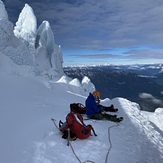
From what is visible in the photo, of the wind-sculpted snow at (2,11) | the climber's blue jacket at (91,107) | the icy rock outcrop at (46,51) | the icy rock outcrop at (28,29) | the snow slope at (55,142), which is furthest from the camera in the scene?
the icy rock outcrop at (46,51)

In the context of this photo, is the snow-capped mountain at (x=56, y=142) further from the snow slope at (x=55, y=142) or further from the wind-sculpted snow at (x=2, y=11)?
the wind-sculpted snow at (x=2, y=11)

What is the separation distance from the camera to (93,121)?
7.04 meters

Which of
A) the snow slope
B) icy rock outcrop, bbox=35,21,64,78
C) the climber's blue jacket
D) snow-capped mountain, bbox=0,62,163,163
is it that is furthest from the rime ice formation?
the climber's blue jacket

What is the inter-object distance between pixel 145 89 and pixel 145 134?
16829cm

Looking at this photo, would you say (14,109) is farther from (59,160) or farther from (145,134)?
(145,134)

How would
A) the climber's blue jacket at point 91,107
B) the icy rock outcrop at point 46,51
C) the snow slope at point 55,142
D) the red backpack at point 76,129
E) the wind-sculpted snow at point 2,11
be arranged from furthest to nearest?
the icy rock outcrop at point 46,51 < the wind-sculpted snow at point 2,11 < the climber's blue jacket at point 91,107 < the red backpack at point 76,129 < the snow slope at point 55,142

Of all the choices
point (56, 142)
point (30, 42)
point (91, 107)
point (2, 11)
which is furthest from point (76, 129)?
point (30, 42)

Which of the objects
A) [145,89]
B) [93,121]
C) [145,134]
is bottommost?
[145,89]

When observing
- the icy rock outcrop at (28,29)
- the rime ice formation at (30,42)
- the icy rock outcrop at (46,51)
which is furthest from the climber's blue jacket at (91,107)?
the icy rock outcrop at (46,51)

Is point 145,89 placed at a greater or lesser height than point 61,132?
lesser

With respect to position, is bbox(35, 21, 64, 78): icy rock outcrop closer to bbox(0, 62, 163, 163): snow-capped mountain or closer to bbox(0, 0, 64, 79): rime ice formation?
bbox(0, 0, 64, 79): rime ice formation

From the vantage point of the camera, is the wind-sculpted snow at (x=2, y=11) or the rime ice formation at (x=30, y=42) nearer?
the rime ice formation at (x=30, y=42)

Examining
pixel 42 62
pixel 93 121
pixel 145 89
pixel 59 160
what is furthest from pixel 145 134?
pixel 145 89

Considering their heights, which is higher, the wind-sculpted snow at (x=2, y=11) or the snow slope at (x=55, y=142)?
the wind-sculpted snow at (x=2, y=11)
